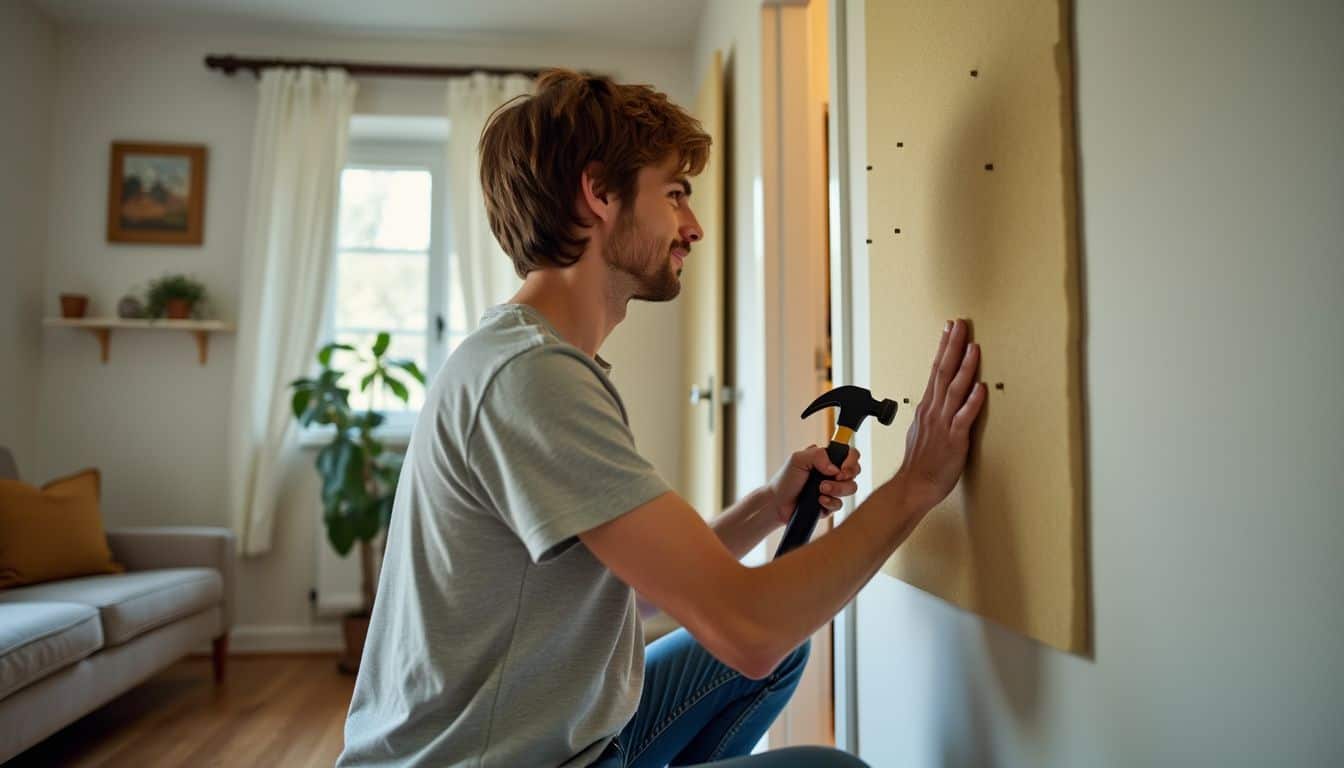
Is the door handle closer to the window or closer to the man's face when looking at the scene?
the window

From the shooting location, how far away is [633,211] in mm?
1072

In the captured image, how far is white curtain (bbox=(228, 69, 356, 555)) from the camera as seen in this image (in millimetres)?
3641

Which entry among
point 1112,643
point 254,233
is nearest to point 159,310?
point 254,233

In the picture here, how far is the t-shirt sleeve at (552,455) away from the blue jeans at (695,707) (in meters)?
0.48

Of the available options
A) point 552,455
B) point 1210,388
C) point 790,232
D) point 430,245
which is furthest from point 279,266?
point 1210,388

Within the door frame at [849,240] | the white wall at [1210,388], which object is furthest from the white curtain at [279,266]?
the white wall at [1210,388]

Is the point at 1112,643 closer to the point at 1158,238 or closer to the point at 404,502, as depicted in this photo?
the point at 1158,238

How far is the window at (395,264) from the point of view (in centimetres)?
398

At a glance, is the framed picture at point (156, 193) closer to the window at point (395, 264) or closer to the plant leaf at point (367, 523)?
the window at point (395, 264)

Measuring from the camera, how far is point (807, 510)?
1.07m

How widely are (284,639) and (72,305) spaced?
155 cm

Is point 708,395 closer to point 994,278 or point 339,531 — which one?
point 339,531

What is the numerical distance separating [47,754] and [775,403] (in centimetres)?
221

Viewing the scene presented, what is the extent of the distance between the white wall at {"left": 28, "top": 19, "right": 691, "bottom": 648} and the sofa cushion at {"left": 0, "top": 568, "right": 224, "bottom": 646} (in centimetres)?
63
